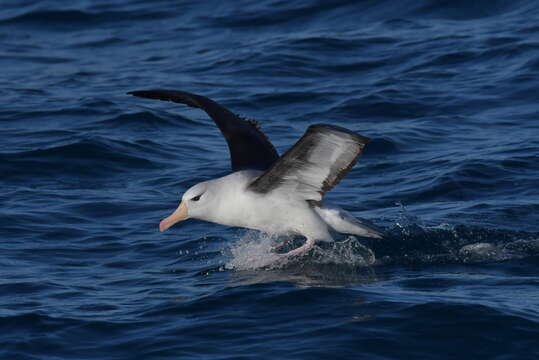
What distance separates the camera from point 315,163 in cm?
844

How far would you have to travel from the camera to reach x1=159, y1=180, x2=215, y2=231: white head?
29.9 feet

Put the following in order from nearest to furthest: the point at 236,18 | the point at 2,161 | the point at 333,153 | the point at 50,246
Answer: the point at 333,153
the point at 50,246
the point at 2,161
the point at 236,18

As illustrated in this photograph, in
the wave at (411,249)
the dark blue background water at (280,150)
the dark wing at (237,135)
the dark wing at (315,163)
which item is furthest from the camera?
the dark wing at (237,135)

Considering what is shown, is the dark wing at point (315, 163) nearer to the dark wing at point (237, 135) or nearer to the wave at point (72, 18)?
the dark wing at point (237, 135)

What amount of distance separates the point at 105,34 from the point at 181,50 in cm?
220

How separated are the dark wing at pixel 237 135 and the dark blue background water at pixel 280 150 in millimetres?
772

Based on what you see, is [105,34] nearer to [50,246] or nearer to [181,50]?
[181,50]

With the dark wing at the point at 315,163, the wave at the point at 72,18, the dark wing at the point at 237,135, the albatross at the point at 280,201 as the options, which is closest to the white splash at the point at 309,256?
the albatross at the point at 280,201

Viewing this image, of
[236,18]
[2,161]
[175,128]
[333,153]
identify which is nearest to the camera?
[333,153]

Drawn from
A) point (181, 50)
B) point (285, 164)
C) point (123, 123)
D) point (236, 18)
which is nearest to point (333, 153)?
point (285, 164)

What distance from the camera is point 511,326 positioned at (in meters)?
7.16

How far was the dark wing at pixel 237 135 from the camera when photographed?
9898 mm

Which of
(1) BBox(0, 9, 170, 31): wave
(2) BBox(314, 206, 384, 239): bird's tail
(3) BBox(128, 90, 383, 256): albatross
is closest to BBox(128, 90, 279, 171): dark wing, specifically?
(3) BBox(128, 90, 383, 256): albatross

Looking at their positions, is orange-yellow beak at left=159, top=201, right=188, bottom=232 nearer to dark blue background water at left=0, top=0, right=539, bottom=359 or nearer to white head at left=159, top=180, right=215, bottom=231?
white head at left=159, top=180, right=215, bottom=231
